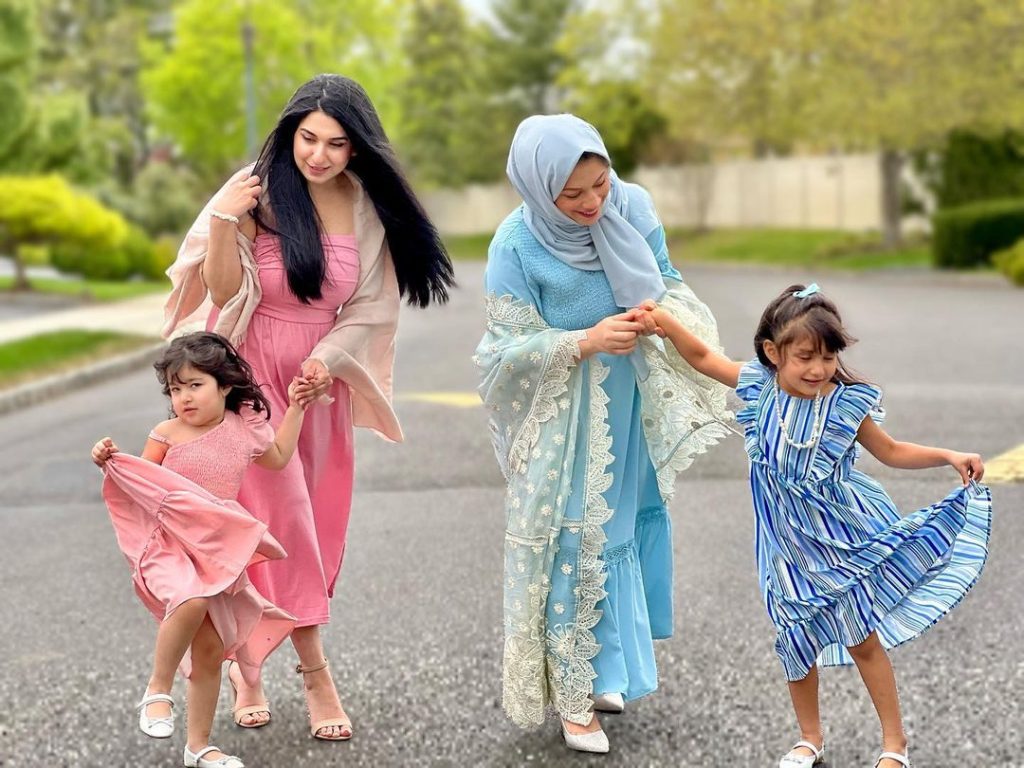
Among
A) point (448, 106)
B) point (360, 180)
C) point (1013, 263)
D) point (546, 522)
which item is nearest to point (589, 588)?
point (546, 522)

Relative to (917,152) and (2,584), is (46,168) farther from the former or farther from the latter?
(2,584)

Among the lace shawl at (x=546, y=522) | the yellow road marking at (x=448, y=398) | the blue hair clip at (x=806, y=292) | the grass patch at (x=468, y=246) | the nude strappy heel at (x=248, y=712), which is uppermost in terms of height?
the blue hair clip at (x=806, y=292)

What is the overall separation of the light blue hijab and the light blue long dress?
5 cm

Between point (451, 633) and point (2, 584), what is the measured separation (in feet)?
7.14

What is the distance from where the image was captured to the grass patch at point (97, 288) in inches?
936

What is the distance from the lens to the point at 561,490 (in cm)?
411

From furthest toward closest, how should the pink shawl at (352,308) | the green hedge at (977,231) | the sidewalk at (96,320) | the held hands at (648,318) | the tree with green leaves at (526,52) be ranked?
the tree with green leaves at (526,52) < the green hedge at (977,231) < the sidewalk at (96,320) < the pink shawl at (352,308) < the held hands at (648,318)

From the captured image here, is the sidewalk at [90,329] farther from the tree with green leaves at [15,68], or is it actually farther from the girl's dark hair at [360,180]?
the girl's dark hair at [360,180]

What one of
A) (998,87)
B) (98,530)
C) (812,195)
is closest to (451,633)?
(98,530)

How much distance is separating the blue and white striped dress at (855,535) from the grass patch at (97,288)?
20705 mm

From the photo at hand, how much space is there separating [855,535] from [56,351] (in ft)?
40.9

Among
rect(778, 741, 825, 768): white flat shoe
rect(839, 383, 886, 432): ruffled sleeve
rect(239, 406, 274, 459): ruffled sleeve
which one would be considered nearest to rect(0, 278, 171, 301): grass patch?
rect(239, 406, 274, 459): ruffled sleeve

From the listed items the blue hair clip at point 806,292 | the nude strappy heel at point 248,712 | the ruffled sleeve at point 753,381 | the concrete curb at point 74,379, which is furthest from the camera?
the concrete curb at point 74,379

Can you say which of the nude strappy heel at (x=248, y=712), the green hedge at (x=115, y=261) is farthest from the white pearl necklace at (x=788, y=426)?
the green hedge at (x=115, y=261)
